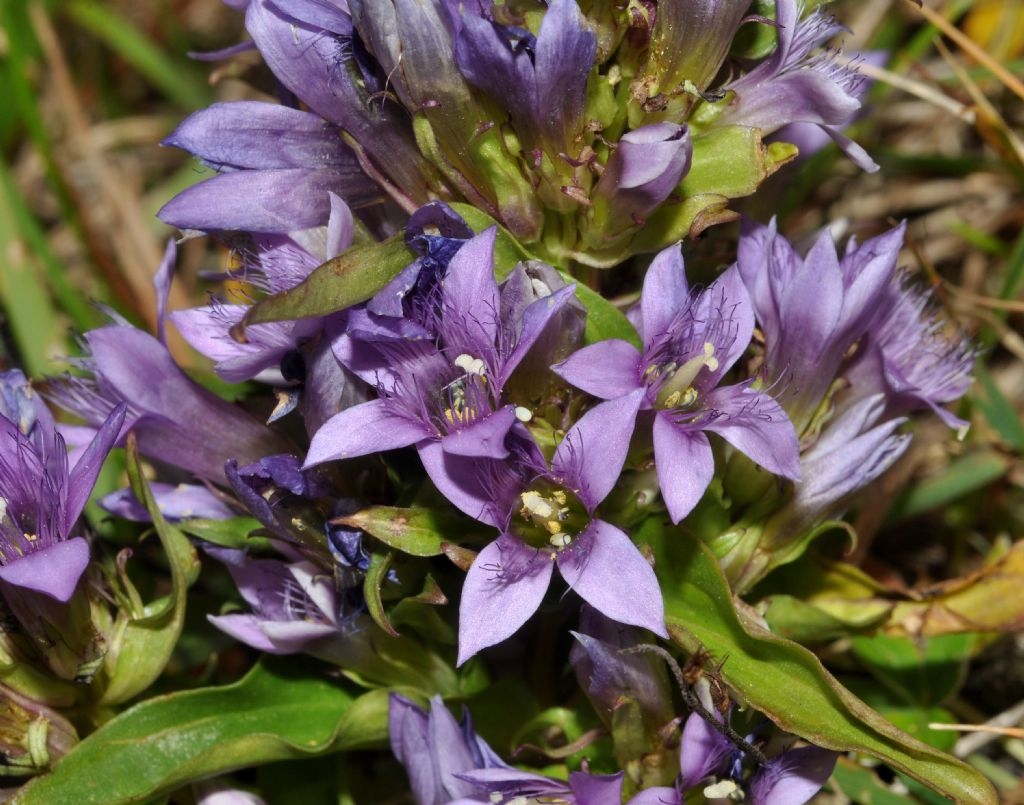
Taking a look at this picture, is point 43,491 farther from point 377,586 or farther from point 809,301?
point 809,301

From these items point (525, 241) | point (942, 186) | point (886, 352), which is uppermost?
point (525, 241)

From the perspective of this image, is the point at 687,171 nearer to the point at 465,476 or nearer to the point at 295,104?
the point at 465,476

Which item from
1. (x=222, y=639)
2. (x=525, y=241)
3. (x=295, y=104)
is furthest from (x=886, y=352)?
(x=222, y=639)

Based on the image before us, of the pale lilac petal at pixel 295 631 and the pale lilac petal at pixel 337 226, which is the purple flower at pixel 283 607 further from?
the pale lilac petal at pixel 337 226

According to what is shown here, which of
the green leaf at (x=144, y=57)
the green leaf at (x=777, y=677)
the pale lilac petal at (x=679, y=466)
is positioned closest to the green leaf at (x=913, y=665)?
the green leaf at (x=777, y=677)

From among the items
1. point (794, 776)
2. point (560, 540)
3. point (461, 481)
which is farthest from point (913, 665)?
point (461, 481)

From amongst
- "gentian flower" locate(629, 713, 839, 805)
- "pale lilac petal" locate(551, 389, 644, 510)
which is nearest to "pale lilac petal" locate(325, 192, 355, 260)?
"pale lilac petal" locate(551, 389, 644, 510)
